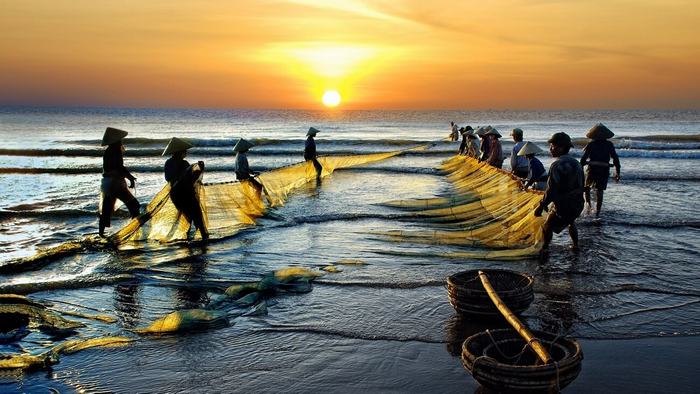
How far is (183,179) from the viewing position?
8.73m

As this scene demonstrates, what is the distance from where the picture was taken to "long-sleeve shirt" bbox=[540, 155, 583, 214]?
7207 millimetres

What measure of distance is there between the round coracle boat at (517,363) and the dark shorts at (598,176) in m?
6.89

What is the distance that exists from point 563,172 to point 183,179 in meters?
5.31

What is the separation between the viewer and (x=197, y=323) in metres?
5.47

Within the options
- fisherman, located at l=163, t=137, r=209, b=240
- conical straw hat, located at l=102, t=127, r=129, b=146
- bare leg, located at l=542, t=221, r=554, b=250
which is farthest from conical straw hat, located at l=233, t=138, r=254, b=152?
bare leg, located at l=542, t=221, r=554, b=250

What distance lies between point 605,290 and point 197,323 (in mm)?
4380

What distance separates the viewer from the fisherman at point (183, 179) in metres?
8.69

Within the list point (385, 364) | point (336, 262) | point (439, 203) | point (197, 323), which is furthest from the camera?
point (439, 203)

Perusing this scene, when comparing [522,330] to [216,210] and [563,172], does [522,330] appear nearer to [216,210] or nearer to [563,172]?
[563,172]

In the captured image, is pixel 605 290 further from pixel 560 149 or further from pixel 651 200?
pixel 651 200

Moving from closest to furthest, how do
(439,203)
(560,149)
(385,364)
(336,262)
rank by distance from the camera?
(385,364)
(560,149)
(336,262)
(439,203)

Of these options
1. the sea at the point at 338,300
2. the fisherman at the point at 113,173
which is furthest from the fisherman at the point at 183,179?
the fisherman at the point at 113,173

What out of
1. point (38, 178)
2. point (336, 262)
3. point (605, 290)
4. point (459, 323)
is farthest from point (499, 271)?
point (38, 178)

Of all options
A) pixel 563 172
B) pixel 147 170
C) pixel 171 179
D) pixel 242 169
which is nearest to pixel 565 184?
pixel 563 172
